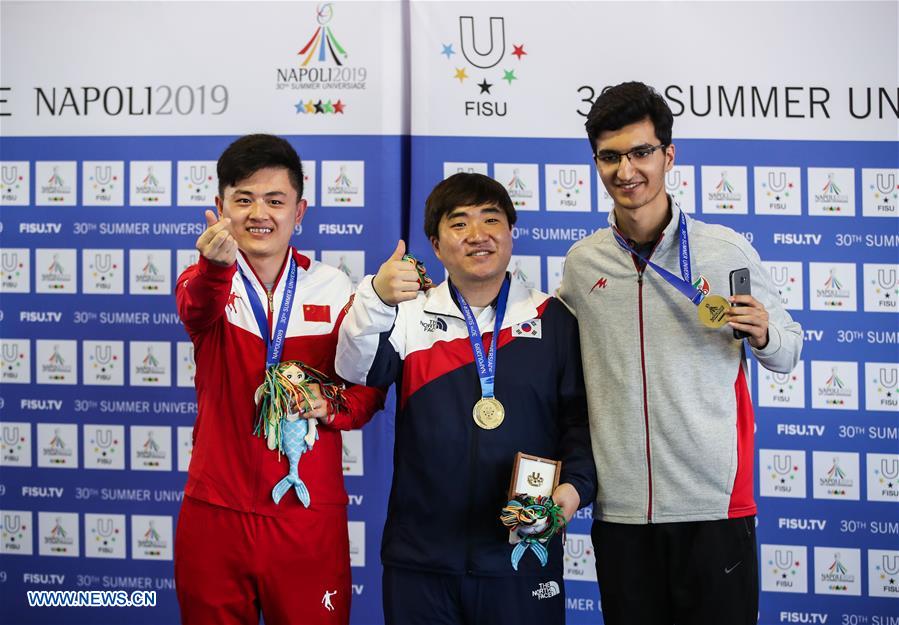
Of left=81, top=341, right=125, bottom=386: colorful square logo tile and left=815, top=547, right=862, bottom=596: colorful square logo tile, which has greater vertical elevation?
left=81, top=341, right=125, bottom=386: colorful square logo tile

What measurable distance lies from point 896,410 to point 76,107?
13.3 feet

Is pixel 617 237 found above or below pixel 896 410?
above

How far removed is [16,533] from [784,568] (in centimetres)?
367

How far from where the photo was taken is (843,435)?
3.46 m

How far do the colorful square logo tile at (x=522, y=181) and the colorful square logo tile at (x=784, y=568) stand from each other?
189 cm

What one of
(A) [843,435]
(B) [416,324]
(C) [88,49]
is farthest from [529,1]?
→ (A) [843,435]

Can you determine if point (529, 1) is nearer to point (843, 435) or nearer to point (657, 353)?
point (657, 353)

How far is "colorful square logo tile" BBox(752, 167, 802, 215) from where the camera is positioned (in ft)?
11.4

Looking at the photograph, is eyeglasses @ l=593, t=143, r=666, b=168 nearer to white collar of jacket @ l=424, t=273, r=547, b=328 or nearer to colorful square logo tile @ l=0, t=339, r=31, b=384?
white collar of jacket @ l=424, t=273, r=547, b=328

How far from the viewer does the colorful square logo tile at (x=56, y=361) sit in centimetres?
379

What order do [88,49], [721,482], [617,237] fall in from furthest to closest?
[88,49], [617,237], [721,482]

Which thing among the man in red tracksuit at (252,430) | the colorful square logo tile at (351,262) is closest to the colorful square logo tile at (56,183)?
the colorful square logo tile at (351,262)

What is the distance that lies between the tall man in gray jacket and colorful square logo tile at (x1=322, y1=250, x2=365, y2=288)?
1.49 m

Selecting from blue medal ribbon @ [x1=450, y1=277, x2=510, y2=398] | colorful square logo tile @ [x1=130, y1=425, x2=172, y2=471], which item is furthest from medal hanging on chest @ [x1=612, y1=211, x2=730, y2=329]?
colorful square logo tile @ [x1=130, y1=425, x2=172, y2=471]
